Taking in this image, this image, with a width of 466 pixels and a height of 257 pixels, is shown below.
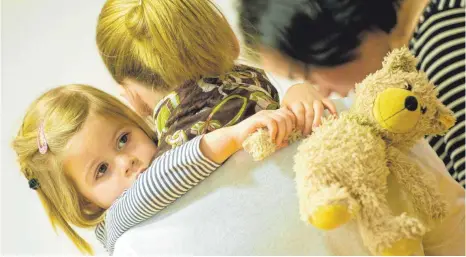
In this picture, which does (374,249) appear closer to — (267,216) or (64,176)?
(267,216)

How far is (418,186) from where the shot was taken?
0.54 m

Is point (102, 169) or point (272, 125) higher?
point (272, 125)

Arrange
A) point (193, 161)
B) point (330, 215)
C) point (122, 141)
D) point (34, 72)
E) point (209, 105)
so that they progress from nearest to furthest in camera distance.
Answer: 1. point (330, 215)
2. point (193, 161)
3. point (209, 105)
4. point (122, 141)
5. point (34, 72)

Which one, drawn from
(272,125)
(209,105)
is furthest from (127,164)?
(272,125)

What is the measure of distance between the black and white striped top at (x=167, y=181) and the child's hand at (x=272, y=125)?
0.05 meters

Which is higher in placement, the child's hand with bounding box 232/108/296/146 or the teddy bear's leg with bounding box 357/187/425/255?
the child's hand with bounding box 232/108/296/146

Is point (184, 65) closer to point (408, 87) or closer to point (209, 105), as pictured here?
point (209, 105)

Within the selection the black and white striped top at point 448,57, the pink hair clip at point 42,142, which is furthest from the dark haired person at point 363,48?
the pink hair clip at point 42,142

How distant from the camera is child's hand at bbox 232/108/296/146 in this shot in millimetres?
569

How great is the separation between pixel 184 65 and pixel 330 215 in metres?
0.37

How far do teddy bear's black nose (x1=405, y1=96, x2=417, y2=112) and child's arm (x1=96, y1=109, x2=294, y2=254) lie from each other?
13 centimetres

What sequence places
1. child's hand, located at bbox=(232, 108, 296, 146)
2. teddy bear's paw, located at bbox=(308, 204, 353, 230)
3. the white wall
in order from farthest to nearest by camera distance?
the white wall < child's hand, located at bbox=(232, 108, 296, 146) < teddy bear's paw, located at bbox=(308, 204, 353, 230)

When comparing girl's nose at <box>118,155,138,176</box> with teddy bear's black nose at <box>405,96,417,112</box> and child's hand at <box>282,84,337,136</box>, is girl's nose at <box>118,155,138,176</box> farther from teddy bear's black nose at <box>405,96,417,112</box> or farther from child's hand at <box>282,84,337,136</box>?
teddy bear's black nose at <box>405,96,417,112</box>

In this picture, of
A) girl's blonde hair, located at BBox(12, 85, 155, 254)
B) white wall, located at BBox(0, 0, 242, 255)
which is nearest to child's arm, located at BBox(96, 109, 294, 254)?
girl's blonde hair, located at BBox(12, 85, 155, 254)
